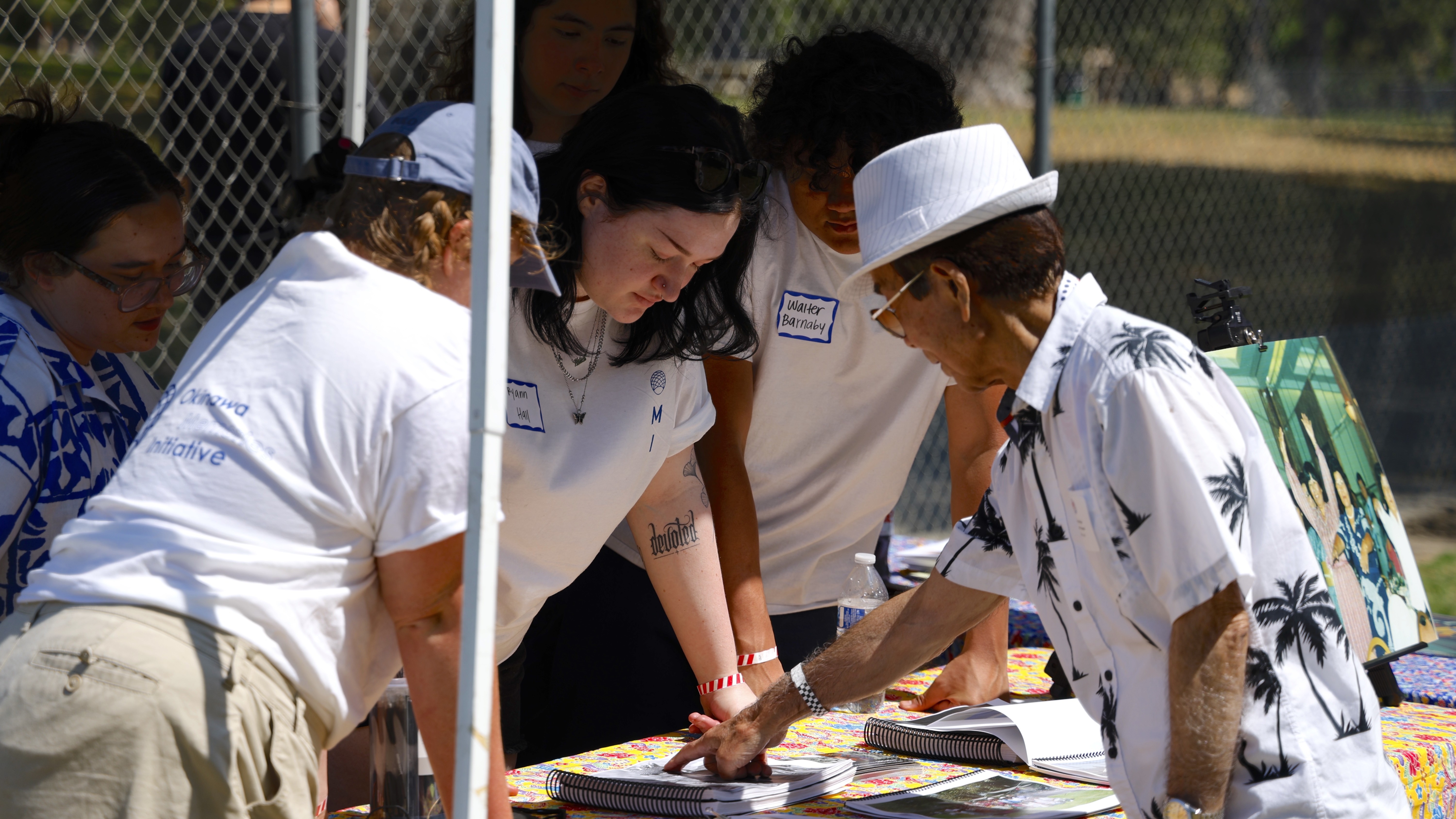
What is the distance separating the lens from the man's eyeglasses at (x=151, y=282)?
5.84 feet

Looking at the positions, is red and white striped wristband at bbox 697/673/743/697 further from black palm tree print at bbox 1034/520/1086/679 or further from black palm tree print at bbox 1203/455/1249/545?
black palm tree print at bbox 1203/455/1249/545

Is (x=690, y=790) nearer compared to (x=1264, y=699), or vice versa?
(x=1264, y=699)

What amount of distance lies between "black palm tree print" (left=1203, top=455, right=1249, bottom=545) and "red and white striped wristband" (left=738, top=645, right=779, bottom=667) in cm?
100

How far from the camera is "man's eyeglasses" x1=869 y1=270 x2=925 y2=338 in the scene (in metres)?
1.49

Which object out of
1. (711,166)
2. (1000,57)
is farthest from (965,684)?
(1000,57)

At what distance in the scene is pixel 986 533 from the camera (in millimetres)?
1747

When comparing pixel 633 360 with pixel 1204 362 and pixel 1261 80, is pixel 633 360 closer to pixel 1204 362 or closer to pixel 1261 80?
pixel 1204 362

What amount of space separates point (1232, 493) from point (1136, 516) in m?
0.09

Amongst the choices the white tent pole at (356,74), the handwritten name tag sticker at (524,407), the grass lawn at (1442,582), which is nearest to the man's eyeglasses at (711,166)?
the handwritten name tag sticker at (524,407)

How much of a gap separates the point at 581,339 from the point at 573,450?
0.55 feet

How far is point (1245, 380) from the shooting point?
2016 mm

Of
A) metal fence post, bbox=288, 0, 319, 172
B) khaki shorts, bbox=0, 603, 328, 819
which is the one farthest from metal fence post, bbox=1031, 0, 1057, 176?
khaki shorts, bbox=0, 603, 328, 819

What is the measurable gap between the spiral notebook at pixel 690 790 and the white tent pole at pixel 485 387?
549mm

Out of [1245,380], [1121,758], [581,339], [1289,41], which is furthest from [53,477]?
[1289,41]
